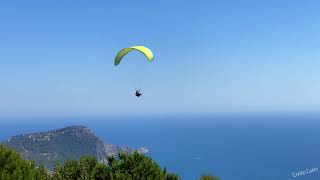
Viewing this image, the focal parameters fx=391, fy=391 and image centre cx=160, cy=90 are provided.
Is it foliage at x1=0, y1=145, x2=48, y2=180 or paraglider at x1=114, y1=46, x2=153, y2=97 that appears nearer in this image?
foliage at x1=0, y1=145, x2=48, y2=180

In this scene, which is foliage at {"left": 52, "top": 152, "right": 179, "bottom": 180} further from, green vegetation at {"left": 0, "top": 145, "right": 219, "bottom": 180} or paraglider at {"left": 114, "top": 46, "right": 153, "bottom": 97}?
paraglider at {"left": 114, "top": 46, "right": 153, "bottom": 97}

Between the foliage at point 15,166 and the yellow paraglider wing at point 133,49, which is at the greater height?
the yellow paraglider wing at point 133,49

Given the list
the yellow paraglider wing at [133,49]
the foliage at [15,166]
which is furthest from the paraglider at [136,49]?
the foliage at [15,166]

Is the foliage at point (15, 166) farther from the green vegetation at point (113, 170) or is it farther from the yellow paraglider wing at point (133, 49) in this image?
the yellow paraglider wing at point (133, 49)

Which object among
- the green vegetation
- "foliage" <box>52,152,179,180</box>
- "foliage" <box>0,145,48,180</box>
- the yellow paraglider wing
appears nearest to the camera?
"foliage" <box>0,145,48,180</box>

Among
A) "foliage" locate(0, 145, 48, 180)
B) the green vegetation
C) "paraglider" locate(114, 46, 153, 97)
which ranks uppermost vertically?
"paraglider" locate(114, 46, 153, 97)

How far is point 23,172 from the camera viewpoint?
2980 cm

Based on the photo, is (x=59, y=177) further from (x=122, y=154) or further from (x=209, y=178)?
(x=209, y=178)

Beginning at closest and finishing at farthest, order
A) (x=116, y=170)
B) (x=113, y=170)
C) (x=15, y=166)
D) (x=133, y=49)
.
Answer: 1. (x=15, y=166)
2. (x=116, y=170)
3. (x=113, y=170)
4. (x=133, y=49)

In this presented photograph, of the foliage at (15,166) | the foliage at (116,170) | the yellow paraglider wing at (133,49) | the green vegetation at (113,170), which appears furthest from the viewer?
the yellow paraglider wing at (133,49)

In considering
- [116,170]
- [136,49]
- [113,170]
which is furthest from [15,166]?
[136,49]

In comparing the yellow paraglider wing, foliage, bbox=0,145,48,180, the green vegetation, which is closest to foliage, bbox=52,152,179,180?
the green vegetation

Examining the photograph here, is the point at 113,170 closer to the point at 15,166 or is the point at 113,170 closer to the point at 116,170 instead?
the point at 116,170

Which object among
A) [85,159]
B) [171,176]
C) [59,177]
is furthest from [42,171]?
[171,176]
